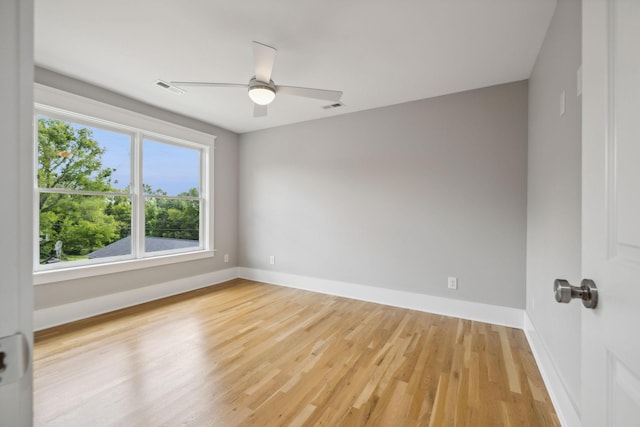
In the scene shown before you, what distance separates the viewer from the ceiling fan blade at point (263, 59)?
1840mm

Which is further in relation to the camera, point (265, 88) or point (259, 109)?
point (259, 109)

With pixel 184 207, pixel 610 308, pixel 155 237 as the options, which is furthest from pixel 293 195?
pixel 610 308

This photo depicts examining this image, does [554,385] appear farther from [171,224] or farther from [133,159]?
[133,159]

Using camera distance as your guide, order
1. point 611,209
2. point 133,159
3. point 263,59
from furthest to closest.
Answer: point 133,159, point 263,59, point 611,209

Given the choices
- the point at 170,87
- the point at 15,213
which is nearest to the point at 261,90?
the point at 170,87

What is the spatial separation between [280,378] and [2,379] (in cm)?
171

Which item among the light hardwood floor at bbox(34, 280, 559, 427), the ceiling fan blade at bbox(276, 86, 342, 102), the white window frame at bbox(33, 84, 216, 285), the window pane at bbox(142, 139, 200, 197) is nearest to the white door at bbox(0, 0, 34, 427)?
the light hardwood floor at bbox(34, 280, 559, 427)

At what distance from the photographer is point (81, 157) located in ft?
9.78

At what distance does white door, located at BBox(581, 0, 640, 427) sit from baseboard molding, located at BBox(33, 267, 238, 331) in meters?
3.89

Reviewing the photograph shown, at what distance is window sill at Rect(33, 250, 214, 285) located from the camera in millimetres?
2676

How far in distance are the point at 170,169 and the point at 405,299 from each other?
3618 mm

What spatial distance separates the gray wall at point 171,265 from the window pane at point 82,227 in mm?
302

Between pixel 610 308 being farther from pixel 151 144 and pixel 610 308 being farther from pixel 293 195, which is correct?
pixel 151 144

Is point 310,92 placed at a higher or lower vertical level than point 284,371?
higher
